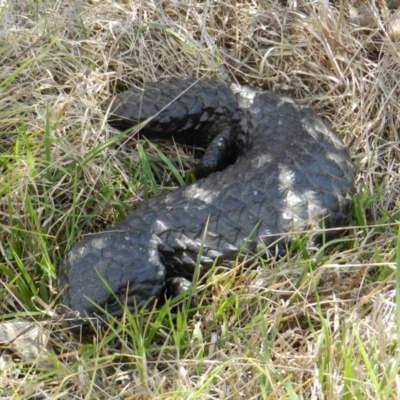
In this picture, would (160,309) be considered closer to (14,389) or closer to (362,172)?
(14,389)

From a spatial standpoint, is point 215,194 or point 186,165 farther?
point 186,165

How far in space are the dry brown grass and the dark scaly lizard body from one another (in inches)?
6.7

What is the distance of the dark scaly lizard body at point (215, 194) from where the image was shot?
12.5 feet

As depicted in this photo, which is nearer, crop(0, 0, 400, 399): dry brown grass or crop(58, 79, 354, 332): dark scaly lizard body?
crop(0, 0, 400, 399): dry brown grass

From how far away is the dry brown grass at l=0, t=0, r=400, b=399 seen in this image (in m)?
3.37

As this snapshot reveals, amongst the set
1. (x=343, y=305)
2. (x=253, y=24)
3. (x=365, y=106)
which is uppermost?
(x=253, y=24)

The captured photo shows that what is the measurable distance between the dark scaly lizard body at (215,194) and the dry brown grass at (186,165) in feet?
0.56

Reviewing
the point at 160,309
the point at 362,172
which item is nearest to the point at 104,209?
the point at 160,309

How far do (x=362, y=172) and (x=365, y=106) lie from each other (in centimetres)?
41

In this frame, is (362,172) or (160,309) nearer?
(160,309)

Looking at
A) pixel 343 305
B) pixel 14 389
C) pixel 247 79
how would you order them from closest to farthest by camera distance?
1. pixel 14 389
2. pixel 343 305
3. pixel 247 79

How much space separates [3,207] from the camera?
13.5 ft

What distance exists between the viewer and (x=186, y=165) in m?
4.80

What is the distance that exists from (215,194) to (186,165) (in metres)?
0.58
